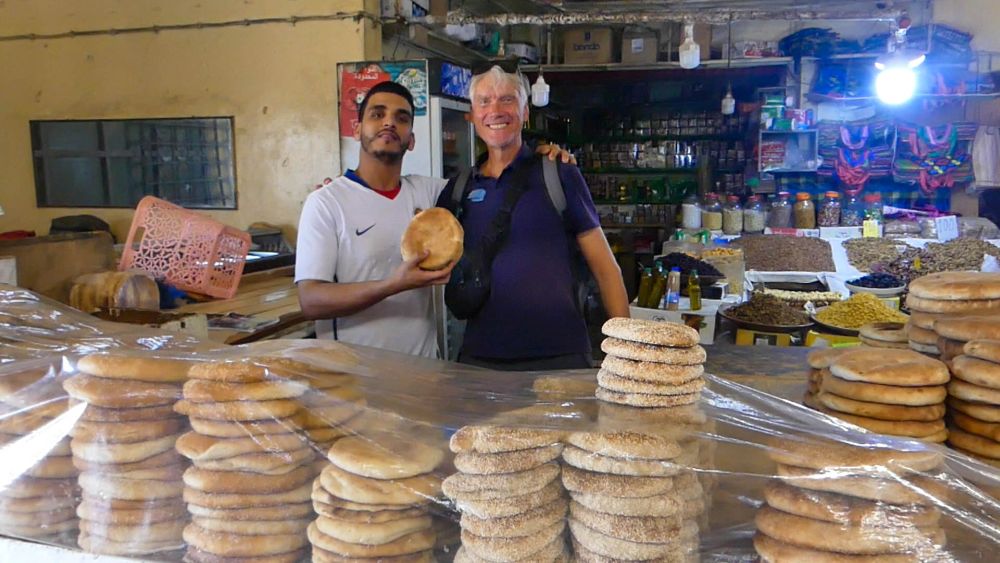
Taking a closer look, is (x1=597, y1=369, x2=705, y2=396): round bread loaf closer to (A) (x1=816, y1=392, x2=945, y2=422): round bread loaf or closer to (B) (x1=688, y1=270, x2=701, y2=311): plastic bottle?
(A) (x1=816, y1=392, x2=945, y2=422): round bread loaf

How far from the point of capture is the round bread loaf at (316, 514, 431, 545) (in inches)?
41.9

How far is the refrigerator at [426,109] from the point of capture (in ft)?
15.3

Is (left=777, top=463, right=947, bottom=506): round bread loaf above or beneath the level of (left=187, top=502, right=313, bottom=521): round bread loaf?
above

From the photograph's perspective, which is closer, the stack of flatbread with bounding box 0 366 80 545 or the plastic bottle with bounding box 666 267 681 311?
the stack of flatbread with bounding box 0 366 80 545

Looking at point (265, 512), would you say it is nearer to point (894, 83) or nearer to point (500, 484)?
point (500, 484)

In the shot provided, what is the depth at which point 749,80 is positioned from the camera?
27.6 feet

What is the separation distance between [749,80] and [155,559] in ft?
27.8

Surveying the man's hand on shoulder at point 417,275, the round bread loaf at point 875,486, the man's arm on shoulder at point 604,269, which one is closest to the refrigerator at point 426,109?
the man's arm on shoulder at point 604,269

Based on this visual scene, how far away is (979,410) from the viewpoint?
1211mm

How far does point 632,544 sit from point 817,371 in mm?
670

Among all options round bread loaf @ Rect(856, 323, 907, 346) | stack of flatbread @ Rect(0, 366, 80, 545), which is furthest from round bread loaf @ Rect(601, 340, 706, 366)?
stack of flatbread @ Rect(0, 366, 80, 545)

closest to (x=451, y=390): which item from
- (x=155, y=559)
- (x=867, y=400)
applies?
(x=155, y=559)

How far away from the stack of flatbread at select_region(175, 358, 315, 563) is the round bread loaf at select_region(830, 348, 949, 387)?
924mm

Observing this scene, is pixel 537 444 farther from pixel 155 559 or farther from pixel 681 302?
pixel 681 302
